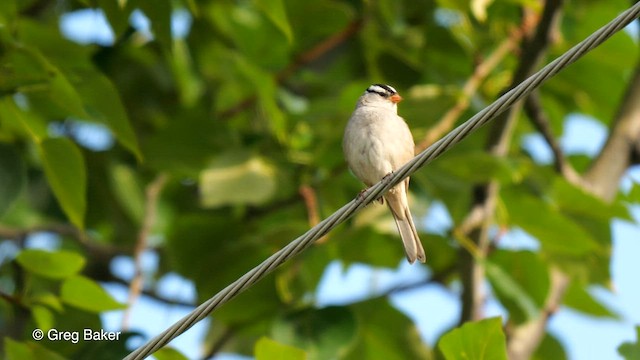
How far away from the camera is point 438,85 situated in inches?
270

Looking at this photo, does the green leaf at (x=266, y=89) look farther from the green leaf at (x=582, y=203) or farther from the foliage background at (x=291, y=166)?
the green leaf at (x=582, y=203)

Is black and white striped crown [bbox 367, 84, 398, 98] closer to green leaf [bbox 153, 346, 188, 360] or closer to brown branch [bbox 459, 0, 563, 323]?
brown branch [bbox 459, 0, 563, 323]

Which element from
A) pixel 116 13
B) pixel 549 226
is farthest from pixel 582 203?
pixel 116 13

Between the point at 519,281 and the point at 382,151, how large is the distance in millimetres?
1046

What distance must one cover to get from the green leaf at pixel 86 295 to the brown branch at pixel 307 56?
2646mm

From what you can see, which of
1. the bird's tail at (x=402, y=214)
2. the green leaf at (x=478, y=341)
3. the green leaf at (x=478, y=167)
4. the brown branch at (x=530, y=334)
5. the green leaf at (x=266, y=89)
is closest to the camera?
the green leaf at (x=478, y=341)

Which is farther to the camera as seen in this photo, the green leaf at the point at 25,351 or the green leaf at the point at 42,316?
the green leaf at the point at 42,316

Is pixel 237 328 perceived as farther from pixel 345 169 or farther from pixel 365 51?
pixel 365 51

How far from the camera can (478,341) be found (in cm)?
384

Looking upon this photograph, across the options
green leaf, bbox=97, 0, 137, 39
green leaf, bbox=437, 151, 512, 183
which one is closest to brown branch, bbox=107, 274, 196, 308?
green leaf, bbox=437, 151, 512, 183

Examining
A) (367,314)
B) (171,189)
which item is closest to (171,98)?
(171,189)

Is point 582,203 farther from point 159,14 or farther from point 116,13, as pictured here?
point 116,13

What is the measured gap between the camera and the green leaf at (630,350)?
3.92 m

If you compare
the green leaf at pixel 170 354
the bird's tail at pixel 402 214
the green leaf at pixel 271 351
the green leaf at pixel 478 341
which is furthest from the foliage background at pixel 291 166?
the green leaf at pixel 478 341
